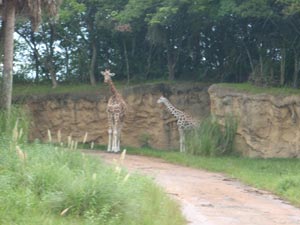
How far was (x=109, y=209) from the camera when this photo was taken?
9.05m

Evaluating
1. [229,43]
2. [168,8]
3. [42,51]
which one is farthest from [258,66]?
[42,51]

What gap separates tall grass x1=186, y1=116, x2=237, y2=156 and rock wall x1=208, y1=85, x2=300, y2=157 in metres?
0.33

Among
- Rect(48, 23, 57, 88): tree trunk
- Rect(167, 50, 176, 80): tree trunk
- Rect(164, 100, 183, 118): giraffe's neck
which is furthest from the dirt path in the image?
Rect(48, 23, 57, 88): tree trunk

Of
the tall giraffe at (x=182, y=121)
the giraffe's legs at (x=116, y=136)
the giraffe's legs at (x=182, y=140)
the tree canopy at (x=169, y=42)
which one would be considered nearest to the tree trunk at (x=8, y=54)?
the tree canopy at (x=169, y=42)

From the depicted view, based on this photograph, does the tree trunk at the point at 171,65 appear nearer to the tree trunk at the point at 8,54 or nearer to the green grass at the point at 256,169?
the green grass at the point at 256,169

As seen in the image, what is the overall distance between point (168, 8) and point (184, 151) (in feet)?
17.1

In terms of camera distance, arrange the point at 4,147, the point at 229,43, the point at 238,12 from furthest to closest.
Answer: the point at 229,43, the point at 238,12, the point at 4,147

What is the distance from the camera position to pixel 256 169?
1939cm

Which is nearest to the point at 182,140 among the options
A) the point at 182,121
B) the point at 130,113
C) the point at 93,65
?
the point at 182,121

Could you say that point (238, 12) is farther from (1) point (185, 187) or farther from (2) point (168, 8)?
(1) point (185, 187)

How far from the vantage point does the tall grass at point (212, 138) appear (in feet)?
74.1

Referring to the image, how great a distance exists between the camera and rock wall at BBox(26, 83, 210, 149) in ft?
88.6

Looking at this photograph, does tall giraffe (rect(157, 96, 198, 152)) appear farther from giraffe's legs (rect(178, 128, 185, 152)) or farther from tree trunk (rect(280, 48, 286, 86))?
tree trunk (rect(280, 48, 286, 86))

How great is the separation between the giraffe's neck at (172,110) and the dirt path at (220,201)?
6.45 m
